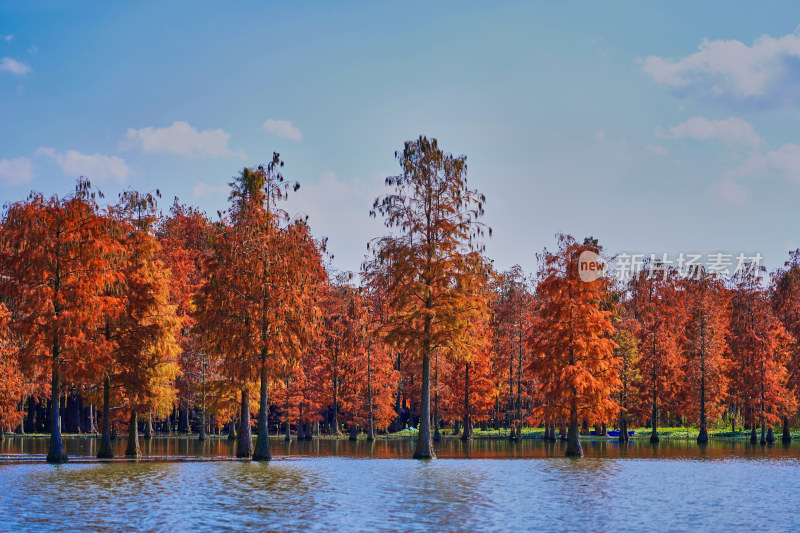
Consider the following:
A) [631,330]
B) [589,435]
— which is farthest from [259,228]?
[589,435]

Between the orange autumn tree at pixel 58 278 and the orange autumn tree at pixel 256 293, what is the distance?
616cm

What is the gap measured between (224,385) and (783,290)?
6763 cm

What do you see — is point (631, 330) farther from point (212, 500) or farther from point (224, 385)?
point (212, 500)

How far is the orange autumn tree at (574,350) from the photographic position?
5550 centimetres

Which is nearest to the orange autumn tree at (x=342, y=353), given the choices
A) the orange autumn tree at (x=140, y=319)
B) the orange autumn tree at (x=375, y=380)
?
the orange autumn tree at (x=375, y=380)

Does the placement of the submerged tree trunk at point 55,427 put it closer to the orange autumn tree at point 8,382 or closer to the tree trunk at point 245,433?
the tree trunk at point 245,433

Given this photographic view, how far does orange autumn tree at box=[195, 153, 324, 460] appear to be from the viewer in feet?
158

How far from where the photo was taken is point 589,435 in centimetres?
10119

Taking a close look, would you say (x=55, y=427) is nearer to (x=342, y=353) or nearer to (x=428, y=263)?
(x=428, y=263)

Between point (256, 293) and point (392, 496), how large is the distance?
71.6 ft

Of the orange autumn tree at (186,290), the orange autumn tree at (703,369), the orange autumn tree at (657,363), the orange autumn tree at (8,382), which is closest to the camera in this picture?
the orange autumn tree at (8,382)

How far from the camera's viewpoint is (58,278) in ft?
147

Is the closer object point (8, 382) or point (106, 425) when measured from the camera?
point (106, 425)

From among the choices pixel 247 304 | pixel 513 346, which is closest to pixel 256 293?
pixel 247 304
